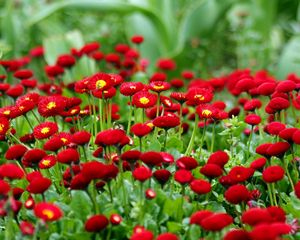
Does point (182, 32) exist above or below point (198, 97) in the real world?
below

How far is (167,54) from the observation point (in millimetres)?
5465

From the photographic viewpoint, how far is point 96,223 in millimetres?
1890

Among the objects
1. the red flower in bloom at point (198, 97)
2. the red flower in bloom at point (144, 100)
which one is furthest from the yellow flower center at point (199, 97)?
the red flower in bloom at point (144, 100)

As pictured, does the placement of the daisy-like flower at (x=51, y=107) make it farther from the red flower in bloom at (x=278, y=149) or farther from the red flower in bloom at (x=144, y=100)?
the red flower in bloom at (x=278, y=149)

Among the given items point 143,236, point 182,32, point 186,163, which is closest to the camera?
point 143,236

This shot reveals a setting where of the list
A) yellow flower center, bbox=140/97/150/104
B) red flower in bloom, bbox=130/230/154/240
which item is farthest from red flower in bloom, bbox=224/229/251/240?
yellow flower center, bbox=140/97/150/104

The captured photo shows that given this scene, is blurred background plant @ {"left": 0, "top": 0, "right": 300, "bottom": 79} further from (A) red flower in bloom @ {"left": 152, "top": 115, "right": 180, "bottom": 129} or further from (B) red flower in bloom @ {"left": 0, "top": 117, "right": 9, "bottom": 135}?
(A) red flower in bloom @ {"left": 152, "top": 115, "right": 180, "bottom": 129}

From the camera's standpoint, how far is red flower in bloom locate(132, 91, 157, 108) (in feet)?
7.88

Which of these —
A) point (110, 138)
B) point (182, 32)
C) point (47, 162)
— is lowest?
point (182, 32)

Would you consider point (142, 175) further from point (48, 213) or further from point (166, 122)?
point (166, 122)

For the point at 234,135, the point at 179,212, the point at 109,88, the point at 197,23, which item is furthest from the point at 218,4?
the point at 179,212

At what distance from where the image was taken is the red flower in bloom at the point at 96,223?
6.20 feet

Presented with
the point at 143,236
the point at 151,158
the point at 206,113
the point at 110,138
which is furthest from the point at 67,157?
the point at 206,113

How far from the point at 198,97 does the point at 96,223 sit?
0.77 meters
